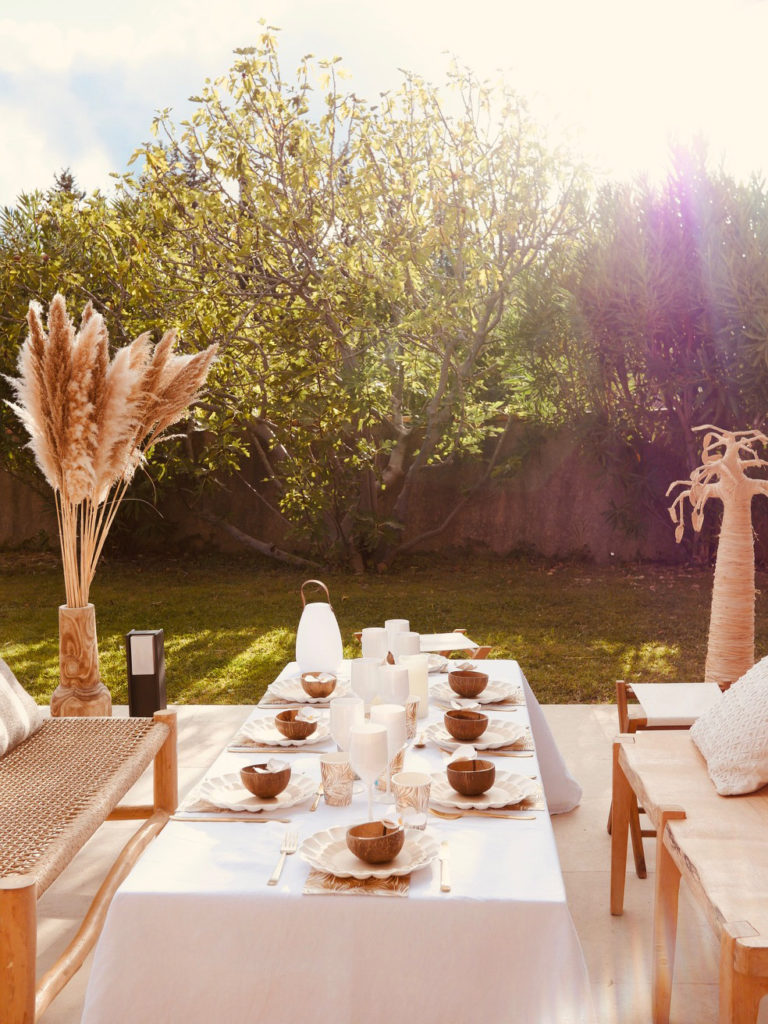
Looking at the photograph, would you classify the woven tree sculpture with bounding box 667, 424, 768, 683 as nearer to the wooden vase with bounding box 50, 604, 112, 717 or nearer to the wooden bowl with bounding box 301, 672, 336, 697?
the wooden bowl with bounding box 301, 672, 336, 697

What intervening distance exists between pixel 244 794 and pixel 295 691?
73 cm

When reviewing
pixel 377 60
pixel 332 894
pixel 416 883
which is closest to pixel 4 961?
pixel 332 894

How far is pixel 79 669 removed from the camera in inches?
110

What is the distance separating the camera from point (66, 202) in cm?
700

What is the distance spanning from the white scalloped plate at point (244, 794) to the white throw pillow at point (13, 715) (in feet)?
2.98

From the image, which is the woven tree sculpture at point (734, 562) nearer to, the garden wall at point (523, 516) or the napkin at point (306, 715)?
the napkin at point (306, 715)

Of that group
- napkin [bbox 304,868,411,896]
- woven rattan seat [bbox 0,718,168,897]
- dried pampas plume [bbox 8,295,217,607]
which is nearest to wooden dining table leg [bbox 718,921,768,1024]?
napkin [bbox 304,868,411,896]

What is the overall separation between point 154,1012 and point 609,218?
6768mm

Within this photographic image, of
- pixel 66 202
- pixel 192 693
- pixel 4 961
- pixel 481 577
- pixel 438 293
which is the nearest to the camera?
pixel 4 961

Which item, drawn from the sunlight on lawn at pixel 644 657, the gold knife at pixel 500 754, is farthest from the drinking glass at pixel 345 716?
the sunlight on lawn at pixel 644 657

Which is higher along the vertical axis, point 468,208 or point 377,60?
point 377,60

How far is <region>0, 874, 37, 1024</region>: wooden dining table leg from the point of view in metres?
1.49

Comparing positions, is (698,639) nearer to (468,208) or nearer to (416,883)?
(468,208)

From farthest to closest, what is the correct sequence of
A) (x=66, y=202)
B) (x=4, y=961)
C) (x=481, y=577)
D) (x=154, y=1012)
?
(x=481, y=577), (x=66, y=202), (x=4, y=961), (x=154, y=1012)
